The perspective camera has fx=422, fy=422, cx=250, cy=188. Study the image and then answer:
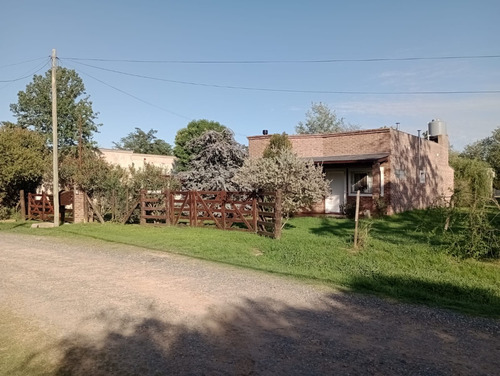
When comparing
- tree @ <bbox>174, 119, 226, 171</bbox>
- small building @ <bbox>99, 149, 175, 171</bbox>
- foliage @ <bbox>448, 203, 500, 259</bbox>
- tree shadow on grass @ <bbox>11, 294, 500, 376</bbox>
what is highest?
tree @ <bbox>174, 119, 226, 171</bbox>

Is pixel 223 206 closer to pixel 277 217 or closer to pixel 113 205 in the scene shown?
pixel 277 217

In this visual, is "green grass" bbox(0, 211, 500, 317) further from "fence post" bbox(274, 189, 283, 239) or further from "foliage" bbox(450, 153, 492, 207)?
"foliage" bbox(450, 153, 492, 207)

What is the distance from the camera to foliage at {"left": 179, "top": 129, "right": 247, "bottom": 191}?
2227cm

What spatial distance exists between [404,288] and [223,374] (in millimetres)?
4867

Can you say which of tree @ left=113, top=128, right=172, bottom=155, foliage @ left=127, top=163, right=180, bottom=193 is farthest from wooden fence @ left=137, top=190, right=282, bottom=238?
tree @ left=113, top=128, right=172, bottom=155

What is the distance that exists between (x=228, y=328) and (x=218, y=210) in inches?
455

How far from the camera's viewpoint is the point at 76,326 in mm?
5410

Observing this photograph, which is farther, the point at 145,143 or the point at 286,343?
the point at 145,143

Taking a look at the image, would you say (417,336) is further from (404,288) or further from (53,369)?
(53,369)

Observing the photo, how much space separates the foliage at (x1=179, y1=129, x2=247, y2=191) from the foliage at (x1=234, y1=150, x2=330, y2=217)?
6.17 meters

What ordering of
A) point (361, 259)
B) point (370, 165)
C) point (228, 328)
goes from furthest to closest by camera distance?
point (370, 165) < point (361, 259) < point (228, 328)

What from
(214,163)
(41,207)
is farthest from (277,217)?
(41,207)

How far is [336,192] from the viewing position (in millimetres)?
23297

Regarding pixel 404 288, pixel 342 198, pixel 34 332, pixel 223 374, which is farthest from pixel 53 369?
pixel 342 198
